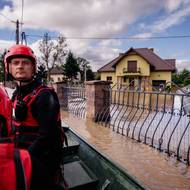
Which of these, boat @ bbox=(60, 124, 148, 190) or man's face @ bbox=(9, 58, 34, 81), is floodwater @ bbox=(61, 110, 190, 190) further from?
man's face @ bbox=(9, 58, 34, 81)

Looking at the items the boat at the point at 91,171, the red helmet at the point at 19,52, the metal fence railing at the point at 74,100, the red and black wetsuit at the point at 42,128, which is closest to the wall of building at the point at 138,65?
the metal fence railing at the point at 74,100

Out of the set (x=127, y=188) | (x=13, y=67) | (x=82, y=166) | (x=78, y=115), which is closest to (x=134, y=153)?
(x=82, y=166)

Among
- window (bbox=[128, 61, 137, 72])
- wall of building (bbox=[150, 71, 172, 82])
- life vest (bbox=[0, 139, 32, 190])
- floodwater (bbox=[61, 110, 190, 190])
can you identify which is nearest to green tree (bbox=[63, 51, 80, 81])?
window (bbox=[128, 61, 137, 72])

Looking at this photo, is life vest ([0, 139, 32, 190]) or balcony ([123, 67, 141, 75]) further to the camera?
balcony ([123, 67, 141, 75])

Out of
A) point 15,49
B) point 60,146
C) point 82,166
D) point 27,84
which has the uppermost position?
point 15,49

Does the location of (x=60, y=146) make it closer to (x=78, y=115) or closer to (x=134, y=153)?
(x=134, y=153)

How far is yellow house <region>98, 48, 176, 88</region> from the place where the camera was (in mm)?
33312

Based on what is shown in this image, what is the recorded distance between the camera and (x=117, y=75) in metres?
37.2

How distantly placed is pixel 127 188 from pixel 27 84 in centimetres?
113

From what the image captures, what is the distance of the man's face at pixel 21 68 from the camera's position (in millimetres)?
1981

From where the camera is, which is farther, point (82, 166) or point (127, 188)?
point (82, 166)

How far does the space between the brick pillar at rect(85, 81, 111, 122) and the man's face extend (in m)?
4.86

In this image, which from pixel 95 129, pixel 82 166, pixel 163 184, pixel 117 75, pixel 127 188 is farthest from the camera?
pixel 117 75

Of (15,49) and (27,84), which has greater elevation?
(15,49)
